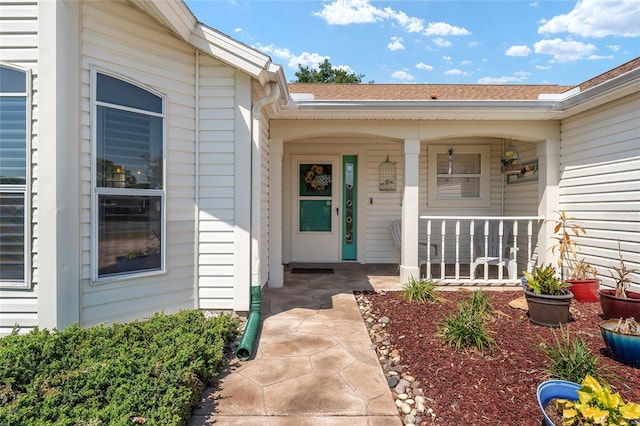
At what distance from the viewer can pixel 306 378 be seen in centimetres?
254

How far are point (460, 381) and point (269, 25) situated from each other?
8.51 metres

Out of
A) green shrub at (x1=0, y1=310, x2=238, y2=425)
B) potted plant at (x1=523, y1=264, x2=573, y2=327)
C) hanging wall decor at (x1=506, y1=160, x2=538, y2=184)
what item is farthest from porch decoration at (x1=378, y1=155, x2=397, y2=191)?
green shrub at (x1=0, y1=310, x2=238, y2=425)

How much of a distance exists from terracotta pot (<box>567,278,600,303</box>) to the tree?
22571mm

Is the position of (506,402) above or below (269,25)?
below

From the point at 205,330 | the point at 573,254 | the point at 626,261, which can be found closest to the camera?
the point at 205,330

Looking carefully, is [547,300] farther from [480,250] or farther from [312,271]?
[312,271]

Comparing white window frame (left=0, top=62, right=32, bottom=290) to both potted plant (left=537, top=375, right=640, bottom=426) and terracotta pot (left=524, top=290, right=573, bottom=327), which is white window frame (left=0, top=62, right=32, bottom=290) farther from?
terracotta pot (left=524, top=290, right=573, bottom=327)

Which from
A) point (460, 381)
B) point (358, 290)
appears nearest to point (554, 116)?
point (358, 290)

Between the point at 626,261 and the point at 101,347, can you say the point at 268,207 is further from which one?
the point at 626,261

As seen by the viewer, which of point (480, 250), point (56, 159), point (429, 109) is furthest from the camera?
point (480, 250)

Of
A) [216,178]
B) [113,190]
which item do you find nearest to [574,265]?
→ [216,178]

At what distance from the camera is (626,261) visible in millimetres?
4016

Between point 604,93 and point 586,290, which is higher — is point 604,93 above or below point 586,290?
above

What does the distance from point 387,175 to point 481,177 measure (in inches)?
70.1
